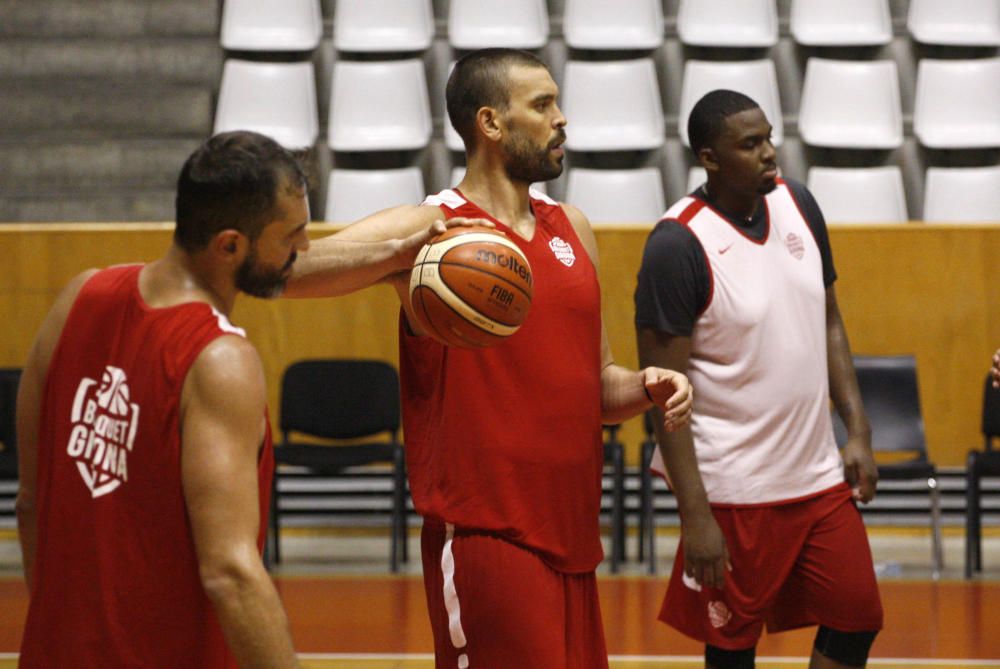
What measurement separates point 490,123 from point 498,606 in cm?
105

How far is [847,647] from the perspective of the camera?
12.0 ft

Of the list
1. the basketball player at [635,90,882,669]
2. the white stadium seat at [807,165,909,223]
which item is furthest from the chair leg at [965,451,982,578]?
the basketball player at [635,90,882,669]

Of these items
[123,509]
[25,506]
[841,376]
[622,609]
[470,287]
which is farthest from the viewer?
[622,609]

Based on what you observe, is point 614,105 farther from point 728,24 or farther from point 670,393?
point 670,393

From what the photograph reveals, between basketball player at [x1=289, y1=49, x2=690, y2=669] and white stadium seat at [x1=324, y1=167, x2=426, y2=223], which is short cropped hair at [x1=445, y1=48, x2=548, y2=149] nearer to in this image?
basketball player at [x1=289, y1=49, x2=690, y2=669]

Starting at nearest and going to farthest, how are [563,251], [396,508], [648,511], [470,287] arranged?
[470,287]
[563,251]
[648,511]
[396,508]

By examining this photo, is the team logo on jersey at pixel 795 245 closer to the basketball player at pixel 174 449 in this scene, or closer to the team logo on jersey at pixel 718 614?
the team logo on jersey at pixel 718 614

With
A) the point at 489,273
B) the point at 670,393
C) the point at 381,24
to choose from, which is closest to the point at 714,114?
the point at 670,393

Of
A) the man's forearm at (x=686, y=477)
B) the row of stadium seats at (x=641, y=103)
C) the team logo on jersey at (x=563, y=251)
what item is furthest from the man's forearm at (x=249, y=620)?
the row of stadium seats at (x=641, y=103)

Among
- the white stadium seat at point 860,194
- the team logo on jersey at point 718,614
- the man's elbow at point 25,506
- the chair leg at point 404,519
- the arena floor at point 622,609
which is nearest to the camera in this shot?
the man's elbow at point 25,506

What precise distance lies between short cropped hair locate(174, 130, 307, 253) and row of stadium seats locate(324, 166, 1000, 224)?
610 cm

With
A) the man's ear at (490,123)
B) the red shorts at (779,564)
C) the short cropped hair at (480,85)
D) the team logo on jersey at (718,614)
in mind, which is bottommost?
the team logo on jersey at (718,614)

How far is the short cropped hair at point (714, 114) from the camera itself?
3822 mm

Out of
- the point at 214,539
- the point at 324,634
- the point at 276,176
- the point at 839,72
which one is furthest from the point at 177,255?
the point at 839,72
